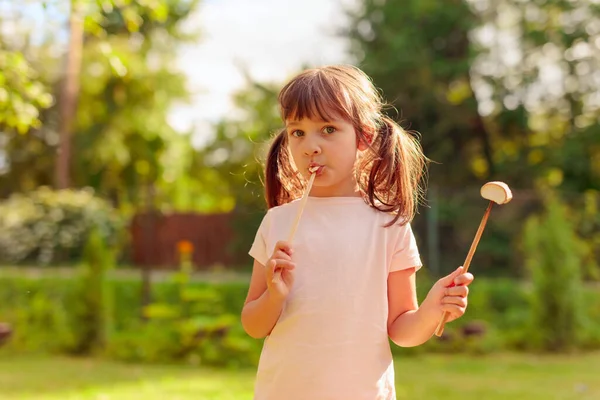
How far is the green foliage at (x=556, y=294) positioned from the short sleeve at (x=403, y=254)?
23.4 ft

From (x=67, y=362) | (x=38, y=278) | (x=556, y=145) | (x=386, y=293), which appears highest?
(x=556, y=145)

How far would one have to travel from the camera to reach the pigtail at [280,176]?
6.81 feet

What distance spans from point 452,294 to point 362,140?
0.41 meters

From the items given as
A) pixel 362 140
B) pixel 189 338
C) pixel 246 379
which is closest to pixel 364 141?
pixel 362 140

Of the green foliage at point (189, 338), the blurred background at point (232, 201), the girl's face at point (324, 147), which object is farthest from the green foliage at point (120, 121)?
the girl's face at point (324, 147)

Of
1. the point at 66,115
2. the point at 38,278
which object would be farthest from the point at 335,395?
the point at 66,115

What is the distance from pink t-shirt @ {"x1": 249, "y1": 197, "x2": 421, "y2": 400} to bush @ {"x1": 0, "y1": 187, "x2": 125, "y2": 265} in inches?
436

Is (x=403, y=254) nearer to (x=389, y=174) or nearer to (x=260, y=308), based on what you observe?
(x=389, y=174)

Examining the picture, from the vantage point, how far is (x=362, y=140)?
75.7 inches

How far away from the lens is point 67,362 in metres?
8.22

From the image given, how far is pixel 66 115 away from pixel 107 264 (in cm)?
920

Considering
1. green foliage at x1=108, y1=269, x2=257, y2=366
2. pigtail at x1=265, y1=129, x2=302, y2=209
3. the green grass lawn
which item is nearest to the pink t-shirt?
pigtail at x1=265, y1=129, x2=302, y2=209

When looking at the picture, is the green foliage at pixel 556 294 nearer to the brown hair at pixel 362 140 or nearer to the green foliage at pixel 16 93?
the green foliage at pixel 16 93

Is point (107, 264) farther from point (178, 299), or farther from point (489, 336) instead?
point (489, 336)
